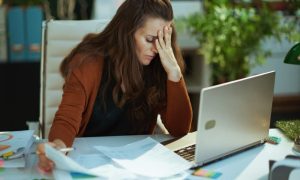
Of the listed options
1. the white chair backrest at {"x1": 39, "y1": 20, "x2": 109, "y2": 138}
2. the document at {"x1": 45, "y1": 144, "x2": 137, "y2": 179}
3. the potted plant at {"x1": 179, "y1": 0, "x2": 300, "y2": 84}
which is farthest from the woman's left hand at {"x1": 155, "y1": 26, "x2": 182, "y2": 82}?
the potted plant at {"x1": 179, "y1": 0, "x2": 300, "y2": 84}

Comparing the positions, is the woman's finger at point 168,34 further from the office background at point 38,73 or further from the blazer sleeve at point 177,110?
the office background at point 38,73

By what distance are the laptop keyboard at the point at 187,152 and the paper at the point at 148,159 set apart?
0.08ft

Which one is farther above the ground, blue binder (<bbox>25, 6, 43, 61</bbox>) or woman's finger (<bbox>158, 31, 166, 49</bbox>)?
woman's finger (<bbox>158, 31, 166, 49</bbox>)

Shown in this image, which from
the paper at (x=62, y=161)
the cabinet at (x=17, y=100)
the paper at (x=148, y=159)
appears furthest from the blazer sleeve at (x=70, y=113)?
the cabinet at (x=17, y=100)

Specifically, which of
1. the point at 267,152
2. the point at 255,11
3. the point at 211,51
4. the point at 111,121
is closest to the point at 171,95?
the point at 111,121

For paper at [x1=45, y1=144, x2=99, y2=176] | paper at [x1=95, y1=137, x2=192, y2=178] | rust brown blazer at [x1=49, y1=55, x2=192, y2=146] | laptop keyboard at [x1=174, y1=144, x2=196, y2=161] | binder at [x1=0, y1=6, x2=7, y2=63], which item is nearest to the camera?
paper at [x1=45, y1=144, x2=99, y2=176]

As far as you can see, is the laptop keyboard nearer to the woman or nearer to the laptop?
the laptop

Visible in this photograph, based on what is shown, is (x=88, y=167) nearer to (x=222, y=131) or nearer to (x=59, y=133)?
(x=59, y=133)

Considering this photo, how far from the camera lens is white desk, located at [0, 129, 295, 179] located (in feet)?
4.72

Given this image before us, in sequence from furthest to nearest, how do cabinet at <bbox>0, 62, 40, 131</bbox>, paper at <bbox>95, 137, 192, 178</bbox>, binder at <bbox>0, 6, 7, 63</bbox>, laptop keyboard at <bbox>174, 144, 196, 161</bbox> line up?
binder at <bbox>0, 6, 7, 63</bbox>, cabinet at <bbox>0, 62, 40, 131</bbox>, laptop keyboard at <bbox>174, 144, 196, 161</bbox>, paper at <bbox>95, 137, 192, 178</bbox>

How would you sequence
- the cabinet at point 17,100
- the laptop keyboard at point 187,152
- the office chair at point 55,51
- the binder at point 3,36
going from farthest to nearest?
1. the binder at point 3,36
2. the cabinet at point 17,100
3. the office chair at point 55,51
4. the laptop keyboard at point 187,152

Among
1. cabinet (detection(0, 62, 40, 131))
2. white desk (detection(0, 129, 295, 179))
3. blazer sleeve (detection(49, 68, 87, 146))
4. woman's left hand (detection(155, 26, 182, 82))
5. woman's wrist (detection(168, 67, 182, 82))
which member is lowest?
cabinet (detection(0, 62, 40, 131))

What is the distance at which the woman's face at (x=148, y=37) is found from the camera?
5.71 ft

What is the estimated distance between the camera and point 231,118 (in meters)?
1.46
